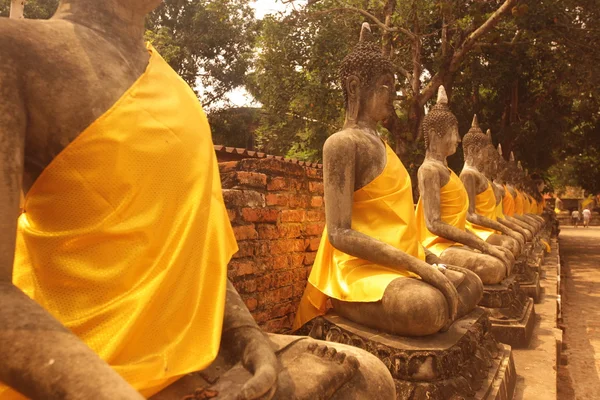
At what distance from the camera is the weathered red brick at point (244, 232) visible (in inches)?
128

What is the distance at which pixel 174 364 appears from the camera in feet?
4.39

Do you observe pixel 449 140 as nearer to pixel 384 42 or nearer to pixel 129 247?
pixel 129 247

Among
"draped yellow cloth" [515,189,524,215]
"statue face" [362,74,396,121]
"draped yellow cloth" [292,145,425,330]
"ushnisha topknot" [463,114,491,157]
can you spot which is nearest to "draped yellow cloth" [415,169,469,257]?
"draped yellow cloth" [292,145,425,330]

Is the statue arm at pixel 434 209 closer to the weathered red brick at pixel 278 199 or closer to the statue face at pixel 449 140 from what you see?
the statue face at pixel 449 140

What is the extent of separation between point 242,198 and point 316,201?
3.76 feet

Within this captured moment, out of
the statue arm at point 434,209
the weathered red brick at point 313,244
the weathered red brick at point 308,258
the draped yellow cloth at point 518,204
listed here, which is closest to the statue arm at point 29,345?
the weathered red brick at point 308,258

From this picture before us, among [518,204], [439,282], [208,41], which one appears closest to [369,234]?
[439,282]

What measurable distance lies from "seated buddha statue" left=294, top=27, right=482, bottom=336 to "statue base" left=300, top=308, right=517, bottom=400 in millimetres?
67

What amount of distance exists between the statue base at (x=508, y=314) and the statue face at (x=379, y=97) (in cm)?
212

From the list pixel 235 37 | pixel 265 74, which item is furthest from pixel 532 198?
pixel 235 37

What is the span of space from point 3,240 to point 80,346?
27 cm

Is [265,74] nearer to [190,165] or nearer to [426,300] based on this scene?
[426,300]

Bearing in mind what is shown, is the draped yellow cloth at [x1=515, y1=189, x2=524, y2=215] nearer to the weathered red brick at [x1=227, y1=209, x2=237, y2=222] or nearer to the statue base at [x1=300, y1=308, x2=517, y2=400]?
the statue base at [x1=300, y1=308, x2=517, y2=400]

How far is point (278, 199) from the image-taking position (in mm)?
3762
